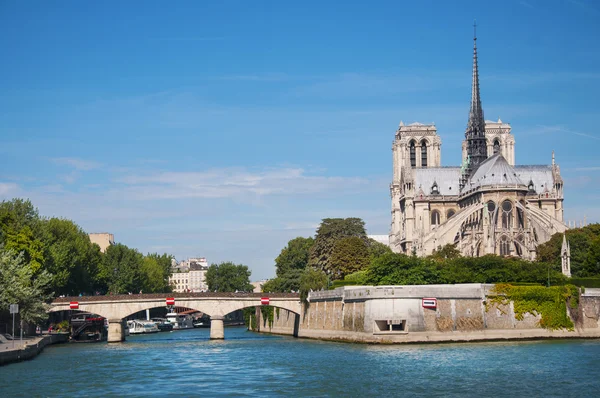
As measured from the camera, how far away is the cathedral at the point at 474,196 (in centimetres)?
12181

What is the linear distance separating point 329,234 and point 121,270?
88.2ft

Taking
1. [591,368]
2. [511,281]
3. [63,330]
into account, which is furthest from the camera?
[63,330]

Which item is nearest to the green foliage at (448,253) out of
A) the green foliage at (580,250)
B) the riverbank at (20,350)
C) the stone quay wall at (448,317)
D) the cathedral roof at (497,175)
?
the green foliage at (580,250)

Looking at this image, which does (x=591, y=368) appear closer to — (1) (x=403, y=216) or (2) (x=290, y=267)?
(2) (x=290, y=267)

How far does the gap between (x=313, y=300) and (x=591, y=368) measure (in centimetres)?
3933

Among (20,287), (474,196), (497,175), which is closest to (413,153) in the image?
(474,196)

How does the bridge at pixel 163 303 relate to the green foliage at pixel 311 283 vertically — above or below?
below

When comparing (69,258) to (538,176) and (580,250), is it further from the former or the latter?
(538,176)

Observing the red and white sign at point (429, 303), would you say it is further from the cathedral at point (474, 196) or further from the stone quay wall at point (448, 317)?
the cathedral at point (474, 196)

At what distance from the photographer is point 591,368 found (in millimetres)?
55219

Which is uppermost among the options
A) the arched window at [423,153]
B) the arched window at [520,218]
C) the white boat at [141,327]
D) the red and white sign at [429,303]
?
the arched window at [423,153]

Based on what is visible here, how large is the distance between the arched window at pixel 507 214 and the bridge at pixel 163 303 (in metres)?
38.0

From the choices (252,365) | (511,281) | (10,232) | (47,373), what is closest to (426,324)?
(511,281)

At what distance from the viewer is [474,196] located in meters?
131
